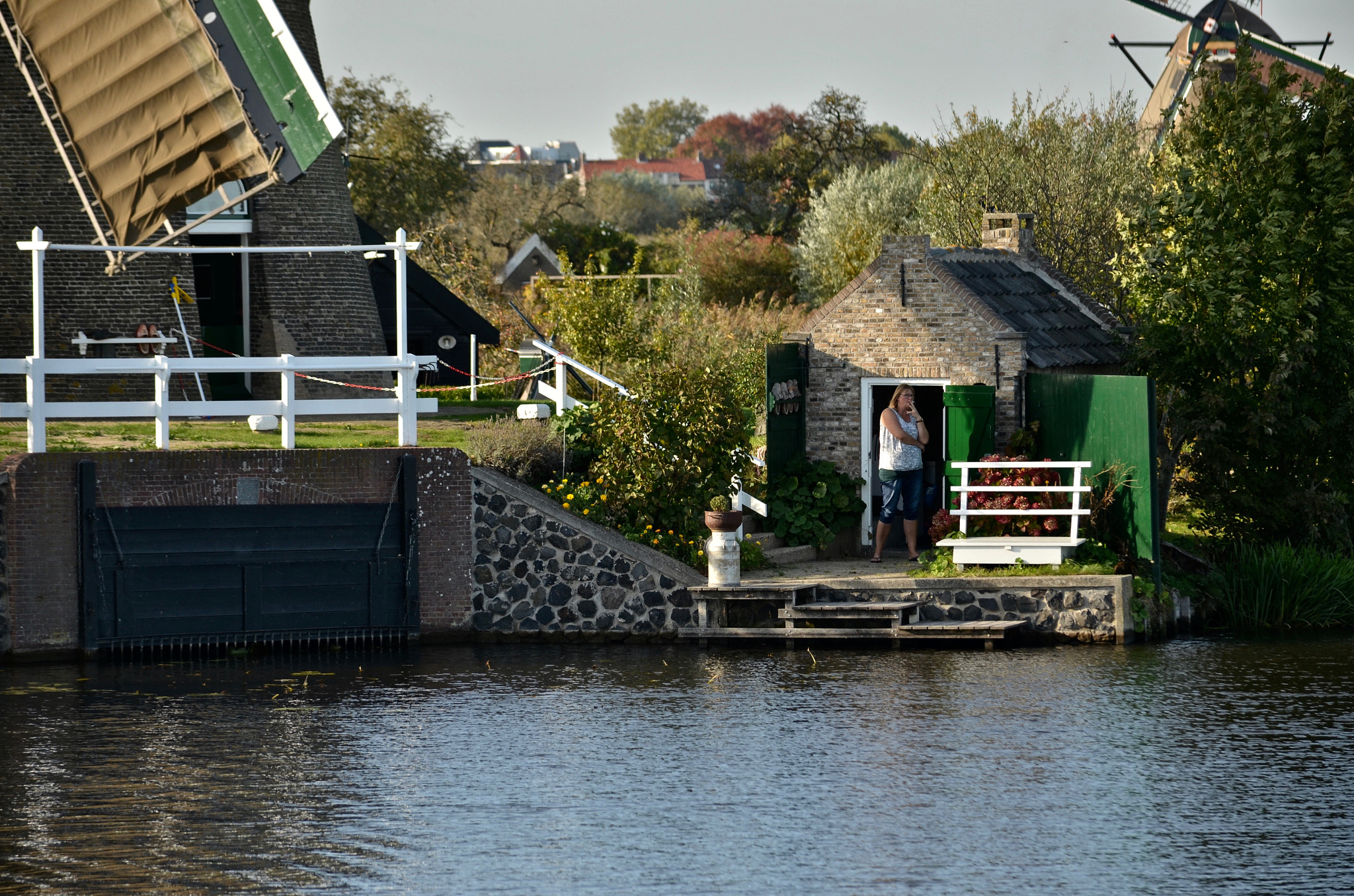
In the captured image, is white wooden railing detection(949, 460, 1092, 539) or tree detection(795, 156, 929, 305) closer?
white wooden railing detection(949, 460, 1092, 539)

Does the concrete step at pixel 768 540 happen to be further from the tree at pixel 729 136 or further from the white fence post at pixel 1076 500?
the tree at pixel 729 136

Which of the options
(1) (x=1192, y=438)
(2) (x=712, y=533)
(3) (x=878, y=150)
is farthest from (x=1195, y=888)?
(3) (x=878, y=150)

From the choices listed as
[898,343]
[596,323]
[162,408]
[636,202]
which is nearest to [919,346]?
[898,343]

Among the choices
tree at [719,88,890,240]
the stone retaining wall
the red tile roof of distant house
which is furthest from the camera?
the red tile roof of distant house

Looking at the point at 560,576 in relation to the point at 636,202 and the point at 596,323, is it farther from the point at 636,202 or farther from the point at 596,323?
the point at 636,202

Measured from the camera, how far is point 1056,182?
3180cm

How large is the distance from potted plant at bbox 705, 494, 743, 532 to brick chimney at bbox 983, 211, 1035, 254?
788 centimetres

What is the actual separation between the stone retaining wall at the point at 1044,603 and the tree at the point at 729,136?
13030 centimetres

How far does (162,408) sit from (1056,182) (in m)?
19.8

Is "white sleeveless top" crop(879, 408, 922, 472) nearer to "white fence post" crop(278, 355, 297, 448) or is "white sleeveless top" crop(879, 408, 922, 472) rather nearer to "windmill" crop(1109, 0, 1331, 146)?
"white fence post" crop(278, 355, 297, 448)

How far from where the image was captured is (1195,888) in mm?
9570

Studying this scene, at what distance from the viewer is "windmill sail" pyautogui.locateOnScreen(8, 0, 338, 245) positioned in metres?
19.8

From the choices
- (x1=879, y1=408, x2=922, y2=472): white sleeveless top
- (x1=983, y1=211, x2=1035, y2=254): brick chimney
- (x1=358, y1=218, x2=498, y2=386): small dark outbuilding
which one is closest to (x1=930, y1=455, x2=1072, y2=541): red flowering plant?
(x1=879, y1=408, x2=922, y2=472): white sleeveless top

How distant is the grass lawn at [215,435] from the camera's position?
18672mm
